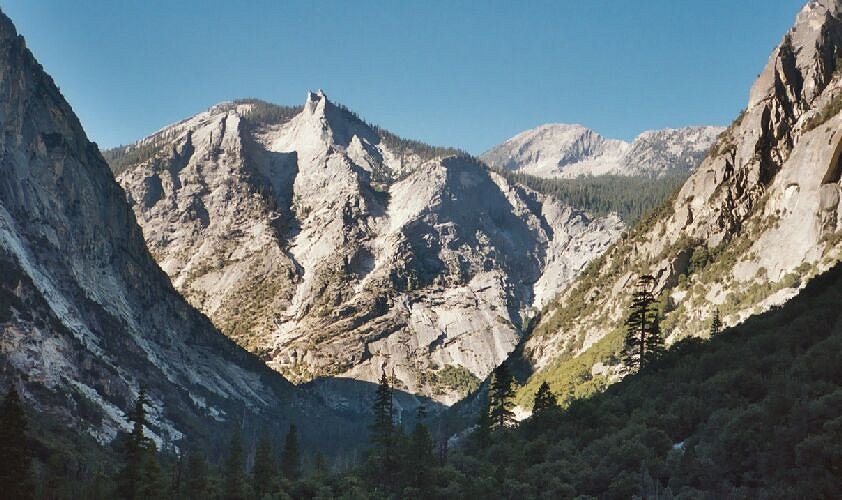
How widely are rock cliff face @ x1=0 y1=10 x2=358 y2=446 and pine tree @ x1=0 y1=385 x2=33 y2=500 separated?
52.7m

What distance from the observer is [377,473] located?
67.4 metres

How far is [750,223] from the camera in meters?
108

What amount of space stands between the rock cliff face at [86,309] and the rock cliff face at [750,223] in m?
70.3

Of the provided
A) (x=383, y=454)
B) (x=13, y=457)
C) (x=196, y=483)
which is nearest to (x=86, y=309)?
(x=196, y=483)

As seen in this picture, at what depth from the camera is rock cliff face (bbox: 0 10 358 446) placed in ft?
353

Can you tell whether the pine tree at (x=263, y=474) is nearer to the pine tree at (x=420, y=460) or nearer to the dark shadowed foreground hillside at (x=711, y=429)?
the pine tree at (x=420, y=460)

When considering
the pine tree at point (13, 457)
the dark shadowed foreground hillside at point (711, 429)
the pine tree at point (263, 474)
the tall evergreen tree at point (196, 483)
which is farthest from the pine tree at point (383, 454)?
the pine tree at point (13, 457)

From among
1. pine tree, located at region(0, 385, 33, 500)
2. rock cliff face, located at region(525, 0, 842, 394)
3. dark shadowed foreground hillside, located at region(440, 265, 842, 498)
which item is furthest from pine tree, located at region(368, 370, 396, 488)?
rock cliff face, located at region(525, 0, 842, 394)

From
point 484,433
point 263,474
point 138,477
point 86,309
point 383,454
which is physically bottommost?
point 138,477

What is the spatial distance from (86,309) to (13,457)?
94.6m

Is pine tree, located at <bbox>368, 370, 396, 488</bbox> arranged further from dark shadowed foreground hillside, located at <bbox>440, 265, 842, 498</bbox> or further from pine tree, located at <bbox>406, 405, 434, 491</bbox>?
dark shadowed foreground hillside, located at <bbox>440, 265, 842, 498</bbox>

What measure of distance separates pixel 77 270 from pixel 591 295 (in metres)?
96.2

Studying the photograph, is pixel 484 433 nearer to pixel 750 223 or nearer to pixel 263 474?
pixel 263 474

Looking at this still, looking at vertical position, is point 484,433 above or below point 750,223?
below
